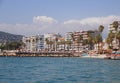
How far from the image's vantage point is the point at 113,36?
553 ft

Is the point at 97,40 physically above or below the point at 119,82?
above

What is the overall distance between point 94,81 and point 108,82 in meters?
1.89

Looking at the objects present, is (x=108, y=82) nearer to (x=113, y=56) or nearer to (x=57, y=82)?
(x=57, y=82)

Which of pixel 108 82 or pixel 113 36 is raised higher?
pixel 113 36

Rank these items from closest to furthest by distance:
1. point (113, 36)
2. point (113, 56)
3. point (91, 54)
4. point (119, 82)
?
point (119, 82) < point (113, 56) < point (113, 36) < point (91, 54)

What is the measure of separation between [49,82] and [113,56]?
342 ft

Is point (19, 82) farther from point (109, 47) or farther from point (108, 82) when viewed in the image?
point (109, 47)

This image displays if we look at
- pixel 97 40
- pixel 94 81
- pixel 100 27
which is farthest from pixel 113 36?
pixel 94 81

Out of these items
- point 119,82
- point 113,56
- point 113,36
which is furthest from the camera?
point 113,36

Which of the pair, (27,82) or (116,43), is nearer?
(27,82)

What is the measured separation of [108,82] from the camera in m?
40.4

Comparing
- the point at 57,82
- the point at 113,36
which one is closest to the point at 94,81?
the point at 57,82

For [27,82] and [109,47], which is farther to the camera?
[109,47]

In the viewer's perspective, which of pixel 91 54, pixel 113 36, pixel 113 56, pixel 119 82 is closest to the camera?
→ pixel 119 82
